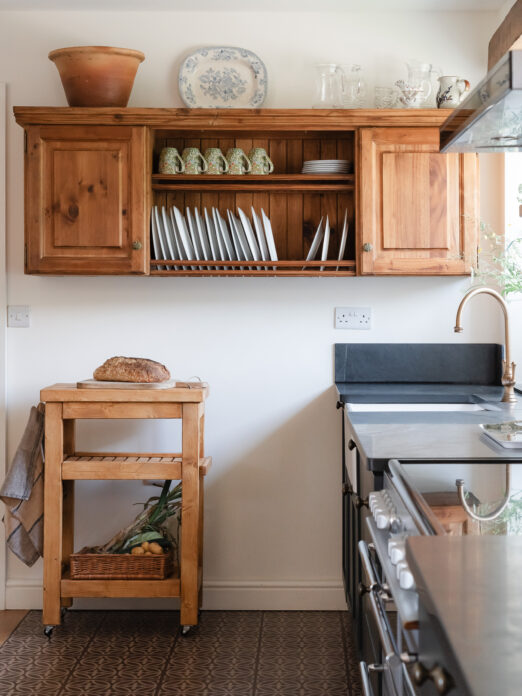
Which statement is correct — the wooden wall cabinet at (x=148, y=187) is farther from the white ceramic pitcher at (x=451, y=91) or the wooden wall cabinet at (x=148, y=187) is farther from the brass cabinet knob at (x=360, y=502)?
the brass cabinet knob at (x=360, y=502)

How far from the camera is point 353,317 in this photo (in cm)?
316

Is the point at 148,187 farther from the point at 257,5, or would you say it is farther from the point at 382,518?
the point at 382,518

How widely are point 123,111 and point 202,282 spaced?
29.5 inches

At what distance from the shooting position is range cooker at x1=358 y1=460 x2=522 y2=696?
1031 mm

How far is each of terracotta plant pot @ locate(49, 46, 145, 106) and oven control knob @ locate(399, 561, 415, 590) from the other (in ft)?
7.55

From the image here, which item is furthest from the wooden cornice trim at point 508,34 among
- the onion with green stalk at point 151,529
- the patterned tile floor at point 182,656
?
the patterned tile floor at point 182,656

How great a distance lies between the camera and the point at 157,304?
125 inches

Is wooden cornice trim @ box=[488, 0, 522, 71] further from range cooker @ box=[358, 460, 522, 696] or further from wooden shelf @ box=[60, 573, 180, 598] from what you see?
wooden shelf @ box=[60, 573, 180, 598]

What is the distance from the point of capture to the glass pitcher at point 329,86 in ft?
9.71

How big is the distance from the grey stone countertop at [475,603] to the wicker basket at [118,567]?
190cm

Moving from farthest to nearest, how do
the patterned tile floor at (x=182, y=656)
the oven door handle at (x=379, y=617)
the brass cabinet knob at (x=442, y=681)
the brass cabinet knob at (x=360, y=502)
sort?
the patterned tile floor at (x=182, y=656), the brass cabinet knob at (x=360, y=502), the oven door handle at (x=379, y=617), the brass cabinet knob at (x=442, y=681)

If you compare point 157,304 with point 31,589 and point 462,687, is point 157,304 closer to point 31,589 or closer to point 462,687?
point 31,589

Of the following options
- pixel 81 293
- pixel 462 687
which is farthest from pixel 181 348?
pixel 462 687

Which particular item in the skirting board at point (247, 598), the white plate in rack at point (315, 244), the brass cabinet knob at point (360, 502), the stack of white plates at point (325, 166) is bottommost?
the skirting board at point (247, 598)
